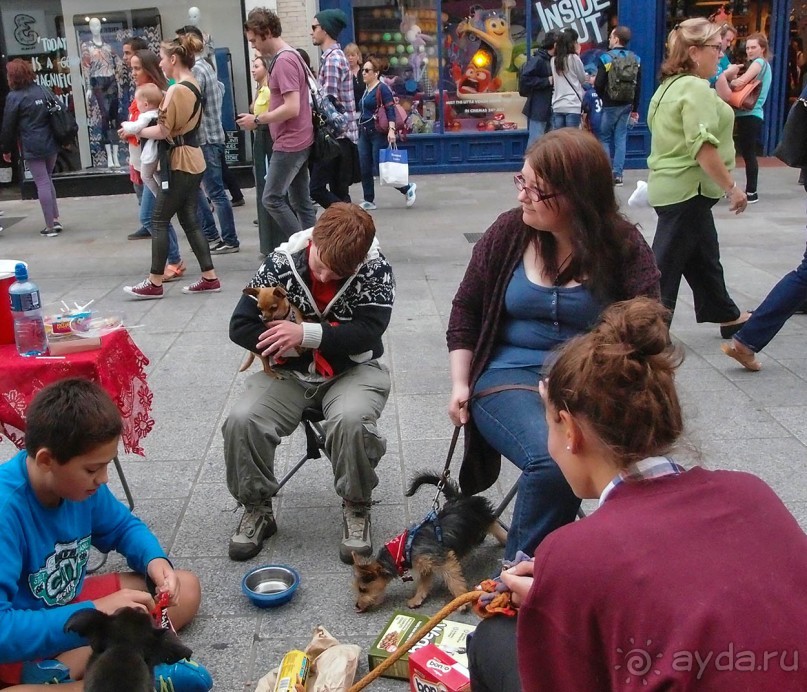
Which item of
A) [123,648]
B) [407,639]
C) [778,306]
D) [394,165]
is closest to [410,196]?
[394,165]

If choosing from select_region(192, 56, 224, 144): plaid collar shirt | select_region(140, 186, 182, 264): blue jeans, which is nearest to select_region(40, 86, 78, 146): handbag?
select_region(140, 186, 182, 264): blue jeans

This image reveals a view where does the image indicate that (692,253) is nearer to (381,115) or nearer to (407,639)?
(407,639)

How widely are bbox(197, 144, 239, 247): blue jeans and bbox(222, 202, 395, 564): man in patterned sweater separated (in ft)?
16.3

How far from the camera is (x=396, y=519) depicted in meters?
3.42

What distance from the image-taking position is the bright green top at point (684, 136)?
4645 mm

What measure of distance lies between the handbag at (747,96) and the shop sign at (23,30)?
28.4ft

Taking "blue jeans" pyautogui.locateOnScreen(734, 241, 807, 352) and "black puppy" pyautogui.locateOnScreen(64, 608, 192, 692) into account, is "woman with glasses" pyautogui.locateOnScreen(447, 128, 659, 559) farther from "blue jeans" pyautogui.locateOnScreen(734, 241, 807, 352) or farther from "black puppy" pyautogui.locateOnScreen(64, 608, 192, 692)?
"blue jeans" pyautogui.locateOnScreen(734, 241, 807, 352)

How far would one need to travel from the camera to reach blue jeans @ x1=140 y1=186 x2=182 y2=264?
23.6ft

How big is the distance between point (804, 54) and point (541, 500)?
43.7ft

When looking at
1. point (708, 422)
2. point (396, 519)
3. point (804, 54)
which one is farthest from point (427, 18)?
point (396, 519)

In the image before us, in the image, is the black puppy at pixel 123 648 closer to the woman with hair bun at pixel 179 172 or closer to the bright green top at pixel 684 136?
the bright green top at pixel 684 136

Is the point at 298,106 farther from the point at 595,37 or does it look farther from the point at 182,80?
the point at 595,37

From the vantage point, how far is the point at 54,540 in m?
2.32

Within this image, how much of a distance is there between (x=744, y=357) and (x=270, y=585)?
3.04 meters
